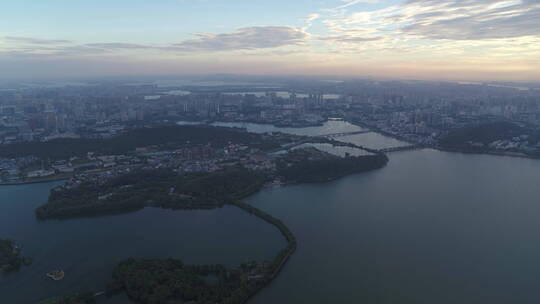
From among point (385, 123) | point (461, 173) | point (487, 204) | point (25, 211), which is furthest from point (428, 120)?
Result: point (25, 211)

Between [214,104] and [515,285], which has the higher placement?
[214,104]

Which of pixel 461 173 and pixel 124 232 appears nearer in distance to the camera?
pixel 124 232

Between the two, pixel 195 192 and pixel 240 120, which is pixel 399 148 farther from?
pixel 240 120

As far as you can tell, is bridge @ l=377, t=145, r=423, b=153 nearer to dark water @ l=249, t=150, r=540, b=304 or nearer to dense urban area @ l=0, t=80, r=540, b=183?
dense urban area @ l=0, t=80, r=540, b=183

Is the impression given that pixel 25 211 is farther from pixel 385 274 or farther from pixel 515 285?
pixel 515 285

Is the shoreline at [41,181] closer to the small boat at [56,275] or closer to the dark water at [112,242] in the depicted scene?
the dark water at [112,242]

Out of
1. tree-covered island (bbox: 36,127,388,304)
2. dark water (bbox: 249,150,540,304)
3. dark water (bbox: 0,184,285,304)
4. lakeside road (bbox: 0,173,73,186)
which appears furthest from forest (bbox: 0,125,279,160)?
dark water (bbox: 249,150,540,304)

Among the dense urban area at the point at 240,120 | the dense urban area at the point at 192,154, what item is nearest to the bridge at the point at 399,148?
the dense urban area at the point at 192,154
